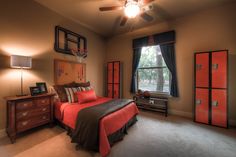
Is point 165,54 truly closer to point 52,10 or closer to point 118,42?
point 118,42

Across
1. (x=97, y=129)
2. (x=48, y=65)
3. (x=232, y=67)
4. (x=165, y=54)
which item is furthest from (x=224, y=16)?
(x=48, y=65)

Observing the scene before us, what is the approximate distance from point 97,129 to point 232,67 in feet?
12.0

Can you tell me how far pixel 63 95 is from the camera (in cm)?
295

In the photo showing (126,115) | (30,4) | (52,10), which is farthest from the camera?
(52,10)

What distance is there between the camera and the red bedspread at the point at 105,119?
1.77 meters

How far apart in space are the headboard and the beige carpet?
1427 mm

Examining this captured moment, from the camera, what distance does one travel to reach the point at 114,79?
488cm

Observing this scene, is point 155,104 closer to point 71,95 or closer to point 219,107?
point 219,107

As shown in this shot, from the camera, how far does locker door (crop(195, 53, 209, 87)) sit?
2.99 m

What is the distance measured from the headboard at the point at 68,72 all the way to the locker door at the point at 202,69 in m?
3.69

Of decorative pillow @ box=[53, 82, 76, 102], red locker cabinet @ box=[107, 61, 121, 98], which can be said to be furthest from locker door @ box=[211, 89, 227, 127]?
decorative pillow @ box=[53, 82, 76, 102]

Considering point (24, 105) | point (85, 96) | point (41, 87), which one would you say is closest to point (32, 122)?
point (24, 105)

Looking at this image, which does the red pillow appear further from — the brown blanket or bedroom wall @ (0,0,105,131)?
bedroom wall @ (0,0,105,131)

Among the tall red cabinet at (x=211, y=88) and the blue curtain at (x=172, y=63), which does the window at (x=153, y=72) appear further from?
the tall red cabinet at (x=211, y=88)
